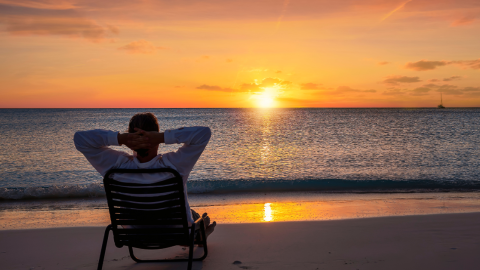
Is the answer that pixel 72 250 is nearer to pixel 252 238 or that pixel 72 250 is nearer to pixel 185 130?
pixel 252 238

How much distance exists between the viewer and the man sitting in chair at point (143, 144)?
2.45 meters

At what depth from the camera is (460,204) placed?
7223 mm

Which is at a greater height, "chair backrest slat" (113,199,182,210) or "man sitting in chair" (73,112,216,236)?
"man sitting in chair" (73,112,216,236)

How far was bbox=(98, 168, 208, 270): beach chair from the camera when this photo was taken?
8.52ft

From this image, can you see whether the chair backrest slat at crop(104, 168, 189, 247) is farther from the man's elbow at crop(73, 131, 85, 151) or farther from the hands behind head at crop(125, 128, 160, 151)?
the man's elbow at crop(73, 131, 85, 151)

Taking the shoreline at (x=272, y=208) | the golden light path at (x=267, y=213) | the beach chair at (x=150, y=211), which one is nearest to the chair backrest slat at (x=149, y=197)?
the beach chair at (x=150, y=211)

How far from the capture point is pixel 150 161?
2.67m

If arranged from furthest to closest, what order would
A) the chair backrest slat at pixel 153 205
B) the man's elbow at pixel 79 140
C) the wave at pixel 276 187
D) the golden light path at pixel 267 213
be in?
the wave at pixel 276 187 < the golden light path at pixel 267 213 < the chair backrest slat at pixel 153 205 < the man's elbow at pixel 79 140

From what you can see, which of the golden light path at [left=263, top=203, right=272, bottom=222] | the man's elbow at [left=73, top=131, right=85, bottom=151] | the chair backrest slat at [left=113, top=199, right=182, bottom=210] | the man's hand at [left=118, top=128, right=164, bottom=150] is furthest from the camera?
the golden light path at [left=263, top=203, right=272, bottom=222]

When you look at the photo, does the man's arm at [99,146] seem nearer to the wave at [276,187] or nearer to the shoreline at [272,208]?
the shoreline at [272,208]

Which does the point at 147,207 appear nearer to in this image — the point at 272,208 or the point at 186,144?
the point at 186,144

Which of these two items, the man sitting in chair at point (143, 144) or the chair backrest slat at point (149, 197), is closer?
the man sitting in chair at point (143, 144)

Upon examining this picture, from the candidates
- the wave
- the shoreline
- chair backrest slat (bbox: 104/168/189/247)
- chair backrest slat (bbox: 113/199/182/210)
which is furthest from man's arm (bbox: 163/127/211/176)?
the wave

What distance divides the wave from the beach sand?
12.4 feet
